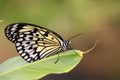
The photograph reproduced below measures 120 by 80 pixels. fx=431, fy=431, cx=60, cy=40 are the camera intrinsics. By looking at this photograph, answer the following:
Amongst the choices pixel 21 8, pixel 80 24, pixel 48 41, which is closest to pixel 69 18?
pixel 80 24

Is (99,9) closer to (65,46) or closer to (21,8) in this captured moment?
(21,8)

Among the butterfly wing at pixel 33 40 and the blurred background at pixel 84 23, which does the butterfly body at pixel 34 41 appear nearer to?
the butterfly wing at pixel 33 40

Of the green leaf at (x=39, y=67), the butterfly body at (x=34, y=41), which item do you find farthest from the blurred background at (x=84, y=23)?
the green leaf at (x=39, y=67)

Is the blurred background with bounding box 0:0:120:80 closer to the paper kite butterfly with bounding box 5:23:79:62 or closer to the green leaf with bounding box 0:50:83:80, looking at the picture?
the paper kite butterfly with bounding box 5:23:79:62

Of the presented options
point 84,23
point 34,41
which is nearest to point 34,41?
point 34,41

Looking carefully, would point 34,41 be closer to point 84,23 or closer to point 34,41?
point 34,41

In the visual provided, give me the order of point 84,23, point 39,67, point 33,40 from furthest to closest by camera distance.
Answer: point 84,23
point 33,40
point 39,67

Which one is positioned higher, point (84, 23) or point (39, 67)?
point (39, 67)

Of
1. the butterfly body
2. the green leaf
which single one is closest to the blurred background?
the butterfly body
